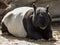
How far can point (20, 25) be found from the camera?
6.74m

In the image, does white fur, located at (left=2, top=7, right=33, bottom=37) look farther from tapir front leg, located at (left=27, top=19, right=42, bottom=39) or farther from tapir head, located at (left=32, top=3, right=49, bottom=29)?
tapir head, located at (left=32, top=3, right=49, bottom=29)

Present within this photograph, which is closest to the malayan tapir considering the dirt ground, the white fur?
the white fur

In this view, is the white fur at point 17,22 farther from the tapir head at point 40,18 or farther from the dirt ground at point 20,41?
the tapir head at point 40,18

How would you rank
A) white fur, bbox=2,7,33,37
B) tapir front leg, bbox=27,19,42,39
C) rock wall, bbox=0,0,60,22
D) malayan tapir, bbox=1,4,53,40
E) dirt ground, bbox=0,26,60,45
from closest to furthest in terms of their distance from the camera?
dirt ground, bbox=0,26,60,45 < malayan tapir, bbox=1,4,53,40 < tapir front leg, bbox=27,19,42,39 < white fur, bbox=2,7,33,37 < rock wall, bbox=0,0,60,22

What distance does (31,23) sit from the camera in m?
6.50

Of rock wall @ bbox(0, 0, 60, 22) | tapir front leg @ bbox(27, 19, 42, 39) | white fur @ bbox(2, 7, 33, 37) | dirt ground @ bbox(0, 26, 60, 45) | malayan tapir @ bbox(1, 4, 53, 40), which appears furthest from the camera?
rock wall @ bbox(0, 0, 60, 22)

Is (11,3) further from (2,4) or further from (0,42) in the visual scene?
(0,42)

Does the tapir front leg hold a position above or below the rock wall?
below

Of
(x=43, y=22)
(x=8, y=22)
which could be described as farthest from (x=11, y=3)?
(x=43, y=22)

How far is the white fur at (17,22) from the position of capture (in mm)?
6746

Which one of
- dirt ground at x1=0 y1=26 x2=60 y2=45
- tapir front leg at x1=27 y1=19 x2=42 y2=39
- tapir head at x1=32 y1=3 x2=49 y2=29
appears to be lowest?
dirt ground at x1=0 y1=26 x2=60 y2=45

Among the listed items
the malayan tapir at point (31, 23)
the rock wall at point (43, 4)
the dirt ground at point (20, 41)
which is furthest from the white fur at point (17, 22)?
the rock wall at point (43, 4)

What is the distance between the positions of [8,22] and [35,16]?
4.05 ft

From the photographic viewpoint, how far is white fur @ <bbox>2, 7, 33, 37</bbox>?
675 cm
